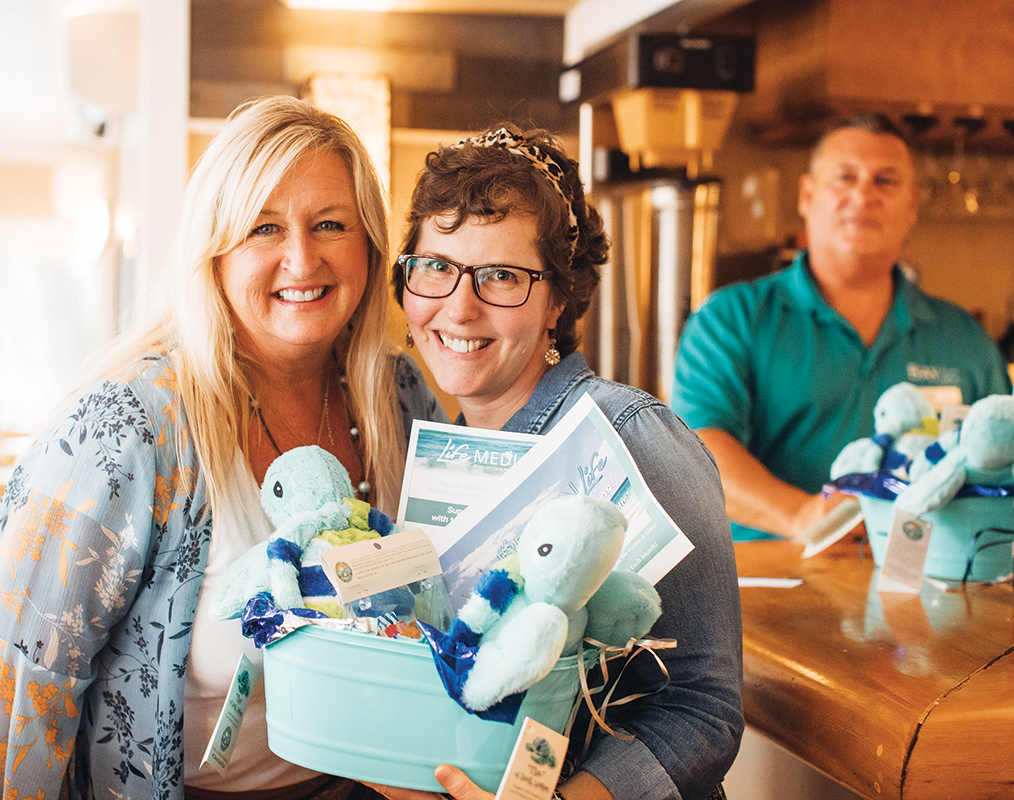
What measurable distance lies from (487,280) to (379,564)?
1.38ft

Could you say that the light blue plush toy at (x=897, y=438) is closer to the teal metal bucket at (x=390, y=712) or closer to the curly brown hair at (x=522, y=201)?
the curly brown hair at (x=522, y=201)

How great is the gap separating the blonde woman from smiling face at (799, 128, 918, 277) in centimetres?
135

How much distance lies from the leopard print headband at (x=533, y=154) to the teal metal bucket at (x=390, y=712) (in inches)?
22.7

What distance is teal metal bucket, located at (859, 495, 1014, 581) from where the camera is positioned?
4.44 feet

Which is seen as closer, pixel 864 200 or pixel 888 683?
pixel 888 683

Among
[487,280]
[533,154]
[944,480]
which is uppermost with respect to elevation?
[533,154]

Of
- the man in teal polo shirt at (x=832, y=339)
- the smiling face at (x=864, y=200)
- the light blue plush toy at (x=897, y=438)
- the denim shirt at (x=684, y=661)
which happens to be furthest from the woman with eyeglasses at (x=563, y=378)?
the smiling face at (x=864, y=200)

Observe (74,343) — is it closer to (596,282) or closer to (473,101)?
(473,101)

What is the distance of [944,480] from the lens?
130cm

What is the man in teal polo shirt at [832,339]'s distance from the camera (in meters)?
2.15

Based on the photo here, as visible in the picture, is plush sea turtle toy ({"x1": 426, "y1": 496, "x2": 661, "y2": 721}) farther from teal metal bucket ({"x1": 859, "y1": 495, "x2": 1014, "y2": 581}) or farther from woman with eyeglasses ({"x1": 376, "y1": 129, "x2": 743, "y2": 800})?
teal metal bucket ({"x1": 859, "y1": 495, "x2": 1014, "y2": 581})

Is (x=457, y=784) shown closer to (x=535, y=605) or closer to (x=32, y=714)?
(x=535, y=605)

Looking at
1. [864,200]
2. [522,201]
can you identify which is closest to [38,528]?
[522,201]

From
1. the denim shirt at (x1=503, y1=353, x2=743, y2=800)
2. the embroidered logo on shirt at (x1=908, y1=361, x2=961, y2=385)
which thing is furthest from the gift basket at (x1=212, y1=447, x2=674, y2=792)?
the embroidered logo on shirt at (x1=908, y1=361, x2=961, y2=385)
